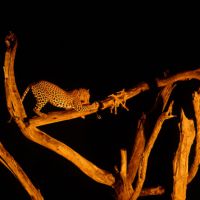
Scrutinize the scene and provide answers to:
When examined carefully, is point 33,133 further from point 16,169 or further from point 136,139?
point 136,139

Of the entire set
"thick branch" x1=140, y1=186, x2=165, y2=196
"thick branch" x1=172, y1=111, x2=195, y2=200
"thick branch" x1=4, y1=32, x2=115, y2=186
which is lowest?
"thick branch" x1=140, y1=186, x2=165, y2=196

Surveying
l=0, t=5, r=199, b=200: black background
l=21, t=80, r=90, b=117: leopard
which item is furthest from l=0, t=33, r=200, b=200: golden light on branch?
l=0, t=5, r=199, b=200: black background

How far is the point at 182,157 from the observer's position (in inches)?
141

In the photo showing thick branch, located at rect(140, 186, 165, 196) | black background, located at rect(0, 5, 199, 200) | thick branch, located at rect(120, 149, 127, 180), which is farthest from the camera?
black background, located at rect(0, 5, 199, 200)

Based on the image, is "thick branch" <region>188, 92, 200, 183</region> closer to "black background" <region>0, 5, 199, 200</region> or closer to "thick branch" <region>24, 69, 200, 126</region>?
"thick branch" <region>24, 69, 200, 126</region>

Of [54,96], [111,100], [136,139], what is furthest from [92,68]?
[111,100]

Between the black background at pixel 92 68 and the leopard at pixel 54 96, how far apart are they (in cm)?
127

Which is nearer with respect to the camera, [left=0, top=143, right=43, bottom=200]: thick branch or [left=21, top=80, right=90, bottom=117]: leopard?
[left=0, top=143, right=43, bottom=200]: thick branch

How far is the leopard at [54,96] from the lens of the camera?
4137 mm

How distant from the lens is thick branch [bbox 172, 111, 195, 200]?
3.55 meters

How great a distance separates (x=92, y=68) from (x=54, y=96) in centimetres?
199

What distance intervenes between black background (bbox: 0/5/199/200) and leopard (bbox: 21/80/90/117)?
1269 millimetres

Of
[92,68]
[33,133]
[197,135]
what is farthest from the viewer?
[92,68]

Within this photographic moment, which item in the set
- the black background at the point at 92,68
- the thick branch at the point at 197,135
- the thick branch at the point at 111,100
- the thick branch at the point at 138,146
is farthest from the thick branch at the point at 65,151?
the black background at the point at 92,68
